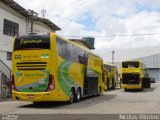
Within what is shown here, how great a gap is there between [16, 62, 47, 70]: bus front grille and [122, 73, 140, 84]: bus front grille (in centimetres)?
2203

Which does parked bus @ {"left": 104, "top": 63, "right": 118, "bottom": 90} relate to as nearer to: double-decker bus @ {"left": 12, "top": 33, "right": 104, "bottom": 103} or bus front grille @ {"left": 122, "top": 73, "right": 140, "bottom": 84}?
bus front grille @ {"left": 122, "top": 73, "right": 140, "bottom": 84}

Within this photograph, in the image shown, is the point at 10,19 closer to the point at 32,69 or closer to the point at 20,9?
the point at 20,9

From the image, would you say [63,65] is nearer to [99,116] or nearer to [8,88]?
[99,116]

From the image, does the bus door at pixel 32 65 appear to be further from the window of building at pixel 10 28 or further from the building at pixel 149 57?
the building at pixel 149 57

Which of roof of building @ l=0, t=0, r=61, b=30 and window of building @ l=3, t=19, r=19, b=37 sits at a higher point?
roof of building @ l=0, t=0, r=61, b=30

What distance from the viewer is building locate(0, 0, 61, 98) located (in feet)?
107

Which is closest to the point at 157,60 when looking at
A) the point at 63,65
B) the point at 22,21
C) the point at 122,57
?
the point at 122,57

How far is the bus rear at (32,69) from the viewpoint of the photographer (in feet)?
66.7

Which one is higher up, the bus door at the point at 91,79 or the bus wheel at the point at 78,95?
the bus door at the point at 91,79

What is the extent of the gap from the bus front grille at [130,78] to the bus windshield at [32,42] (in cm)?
2200

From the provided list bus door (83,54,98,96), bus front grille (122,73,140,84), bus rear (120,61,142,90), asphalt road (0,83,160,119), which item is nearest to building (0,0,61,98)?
bus door (83,54,98,96)

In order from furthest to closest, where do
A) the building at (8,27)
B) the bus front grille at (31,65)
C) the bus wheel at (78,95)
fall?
the building at (8,27), the bus wheel at (78,95), the bus front grille at (31,65)

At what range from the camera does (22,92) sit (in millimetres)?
20656

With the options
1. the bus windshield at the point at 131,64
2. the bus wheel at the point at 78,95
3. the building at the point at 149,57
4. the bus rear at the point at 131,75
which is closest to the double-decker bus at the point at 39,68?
the bus wheel at the point at 78,95
